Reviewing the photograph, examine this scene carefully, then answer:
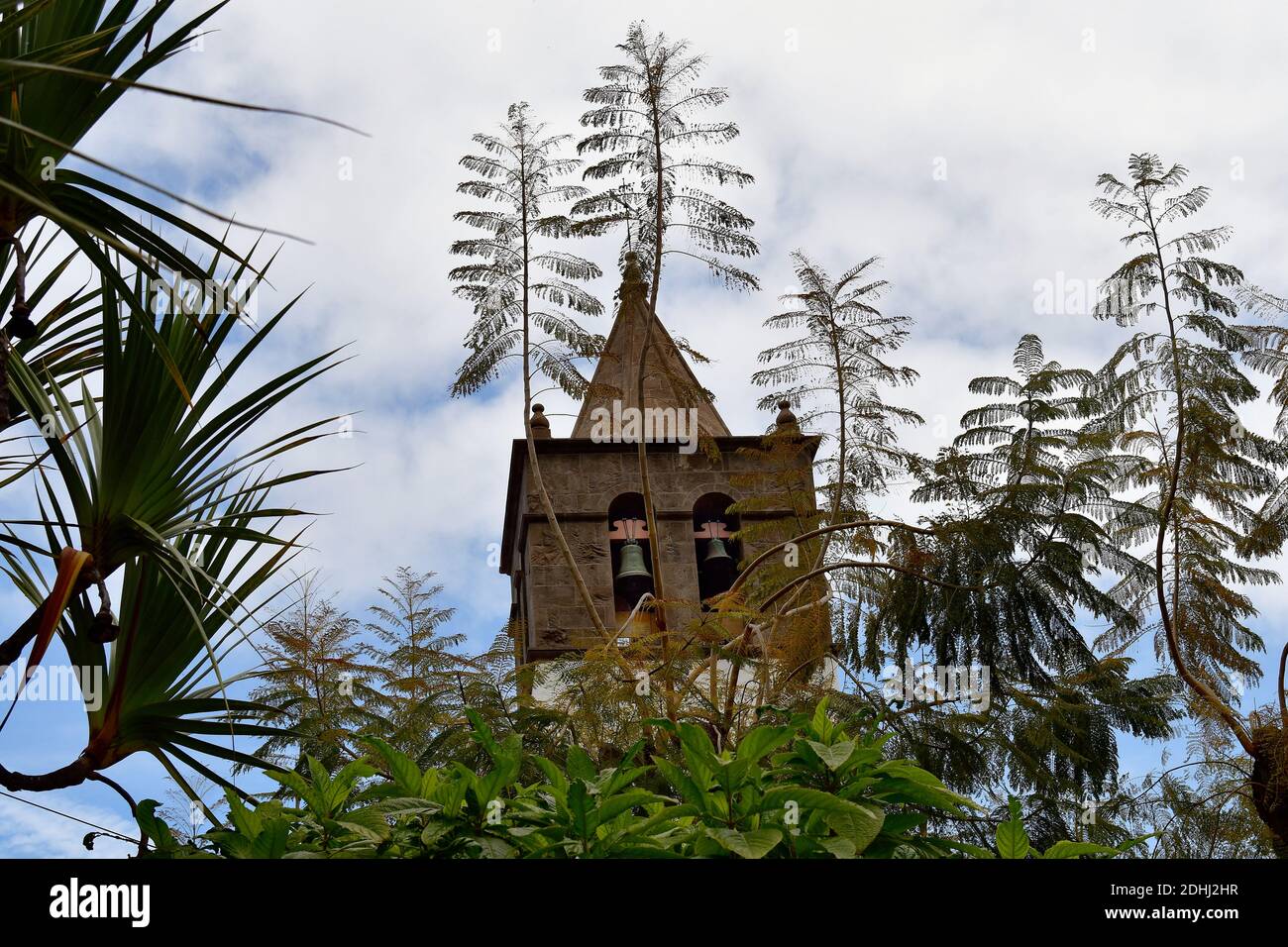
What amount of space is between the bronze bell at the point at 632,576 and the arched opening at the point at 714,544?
87 centimetres

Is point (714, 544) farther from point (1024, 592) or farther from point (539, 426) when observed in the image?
point (1024, 592)

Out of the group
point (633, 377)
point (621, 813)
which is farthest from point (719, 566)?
point (621, 813)

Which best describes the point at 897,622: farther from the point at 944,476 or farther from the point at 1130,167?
the point at 1130,167

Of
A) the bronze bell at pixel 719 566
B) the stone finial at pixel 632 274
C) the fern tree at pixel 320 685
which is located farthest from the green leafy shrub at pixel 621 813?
the bronze bell at pixel 719 566

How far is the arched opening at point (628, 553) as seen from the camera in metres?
18.1

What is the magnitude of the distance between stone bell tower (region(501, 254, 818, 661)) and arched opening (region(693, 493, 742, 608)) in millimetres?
19

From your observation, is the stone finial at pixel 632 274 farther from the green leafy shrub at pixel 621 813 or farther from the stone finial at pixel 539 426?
the green leafy shrub at pixel 621 813

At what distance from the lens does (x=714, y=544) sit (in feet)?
61.5

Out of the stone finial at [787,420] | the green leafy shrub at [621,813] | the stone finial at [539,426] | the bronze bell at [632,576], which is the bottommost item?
the green leafy shrub at [621,813]

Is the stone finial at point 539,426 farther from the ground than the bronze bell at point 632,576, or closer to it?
farther from the ground

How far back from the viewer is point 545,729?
8289 mm

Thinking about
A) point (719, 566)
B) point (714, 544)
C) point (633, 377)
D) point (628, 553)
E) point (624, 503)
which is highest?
point (633, 377)

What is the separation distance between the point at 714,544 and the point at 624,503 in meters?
1.53

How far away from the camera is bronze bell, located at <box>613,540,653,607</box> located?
17922 millimetres
